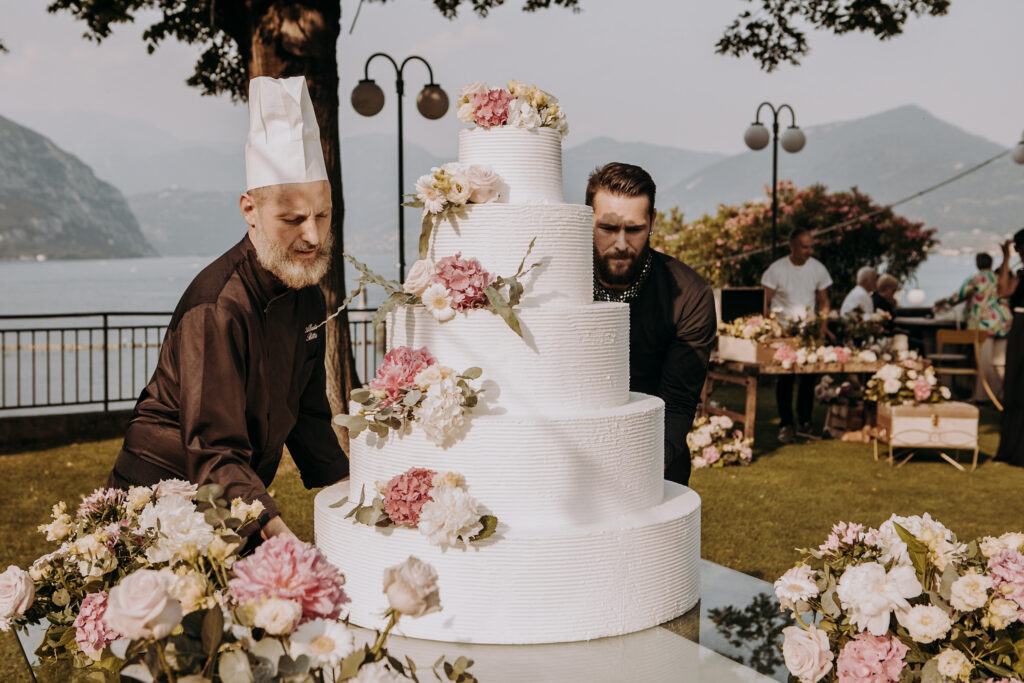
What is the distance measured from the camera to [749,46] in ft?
43.0

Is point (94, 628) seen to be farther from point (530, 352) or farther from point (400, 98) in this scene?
point (400, 98)

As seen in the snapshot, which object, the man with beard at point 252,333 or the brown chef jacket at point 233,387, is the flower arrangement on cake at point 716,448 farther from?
the man with beard at point 252,333

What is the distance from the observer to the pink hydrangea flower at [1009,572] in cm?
227

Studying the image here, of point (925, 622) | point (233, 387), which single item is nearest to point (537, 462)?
point (233, 387)

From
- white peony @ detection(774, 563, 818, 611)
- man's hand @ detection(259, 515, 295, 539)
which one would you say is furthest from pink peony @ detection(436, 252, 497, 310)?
white peony @ detection(774, 563, 818, 611)

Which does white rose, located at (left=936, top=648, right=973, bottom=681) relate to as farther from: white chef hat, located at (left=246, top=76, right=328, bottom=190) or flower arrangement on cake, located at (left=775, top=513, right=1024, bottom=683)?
white chef hat, located at (left=246, top=76, right=328, bottom=190)

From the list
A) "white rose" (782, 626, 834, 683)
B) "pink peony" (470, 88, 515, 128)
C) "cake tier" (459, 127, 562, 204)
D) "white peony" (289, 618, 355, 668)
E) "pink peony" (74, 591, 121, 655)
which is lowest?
"white rose" (782, 626, 834, 683)

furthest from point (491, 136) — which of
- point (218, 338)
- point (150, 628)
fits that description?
point (150, 628)

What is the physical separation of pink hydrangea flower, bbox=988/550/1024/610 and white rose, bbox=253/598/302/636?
1797 millimetres

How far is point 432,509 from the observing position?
2727 millimetres

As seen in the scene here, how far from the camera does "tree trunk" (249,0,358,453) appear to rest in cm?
869

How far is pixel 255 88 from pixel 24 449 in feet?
32.5

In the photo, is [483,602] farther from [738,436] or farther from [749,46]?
[749,46]

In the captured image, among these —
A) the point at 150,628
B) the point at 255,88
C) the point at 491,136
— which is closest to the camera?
the point at 150,628
